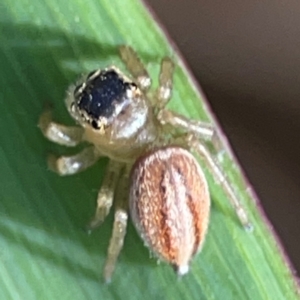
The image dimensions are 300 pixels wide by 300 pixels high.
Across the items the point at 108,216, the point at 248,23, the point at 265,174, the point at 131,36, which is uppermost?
the point at 131,36

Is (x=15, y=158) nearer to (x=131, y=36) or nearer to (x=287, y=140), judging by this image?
(x=131, y=36)

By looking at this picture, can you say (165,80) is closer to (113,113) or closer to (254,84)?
(113,113)

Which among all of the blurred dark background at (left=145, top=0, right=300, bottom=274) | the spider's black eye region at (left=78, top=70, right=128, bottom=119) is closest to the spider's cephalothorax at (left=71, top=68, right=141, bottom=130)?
the spider's black eye region at (left=78, top=70, right=128, bottom=119)

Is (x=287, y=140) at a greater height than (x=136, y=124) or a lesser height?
lesser

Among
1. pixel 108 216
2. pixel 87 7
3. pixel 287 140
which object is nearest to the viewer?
pixel 87 7

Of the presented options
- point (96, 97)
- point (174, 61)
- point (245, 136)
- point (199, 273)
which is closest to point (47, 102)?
point (96, 97)

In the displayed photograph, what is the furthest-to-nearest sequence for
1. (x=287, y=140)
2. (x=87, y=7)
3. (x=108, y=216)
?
(x=287, y=140) → (x=108, y=216) → (x=87, y=7)

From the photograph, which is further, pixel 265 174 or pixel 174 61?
pixel 265 174
